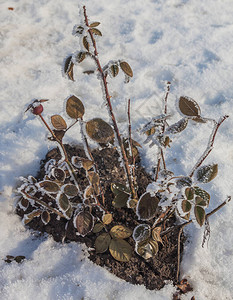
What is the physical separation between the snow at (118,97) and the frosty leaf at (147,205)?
0.34 metres

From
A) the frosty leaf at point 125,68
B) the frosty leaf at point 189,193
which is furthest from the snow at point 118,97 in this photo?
the frosty leaf at point 189,193

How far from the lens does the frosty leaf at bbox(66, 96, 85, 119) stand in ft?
3.40

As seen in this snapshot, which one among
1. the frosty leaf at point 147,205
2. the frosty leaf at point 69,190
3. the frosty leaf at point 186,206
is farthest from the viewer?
the frosty leaf at point 69,190

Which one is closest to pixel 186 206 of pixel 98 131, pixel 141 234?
pixel 141 234

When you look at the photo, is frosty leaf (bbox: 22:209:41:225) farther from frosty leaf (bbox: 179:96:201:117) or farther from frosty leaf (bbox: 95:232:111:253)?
frosty leaf (bbox: 179:96:201:117)

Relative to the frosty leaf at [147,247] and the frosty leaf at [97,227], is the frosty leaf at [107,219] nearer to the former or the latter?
the frosty leaf at [97,227]

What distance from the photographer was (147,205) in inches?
43.1

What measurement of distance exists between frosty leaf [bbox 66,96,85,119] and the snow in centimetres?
16

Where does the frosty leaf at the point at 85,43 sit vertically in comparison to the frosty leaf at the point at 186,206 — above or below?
above

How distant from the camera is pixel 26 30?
2787mm

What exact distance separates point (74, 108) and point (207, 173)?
58cm

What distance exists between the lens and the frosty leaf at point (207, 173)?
1061 millimetres

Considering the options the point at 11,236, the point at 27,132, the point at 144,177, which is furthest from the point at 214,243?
the point at 27,132

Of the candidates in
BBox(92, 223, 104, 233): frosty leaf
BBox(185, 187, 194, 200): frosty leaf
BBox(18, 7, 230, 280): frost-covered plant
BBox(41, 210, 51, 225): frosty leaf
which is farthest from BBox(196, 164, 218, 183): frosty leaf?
BBox(41, 210, 51, 225): frosty leaf
